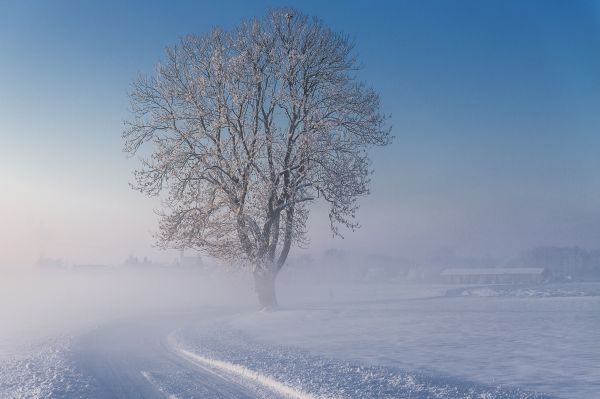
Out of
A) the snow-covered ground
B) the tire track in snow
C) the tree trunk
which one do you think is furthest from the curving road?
the tree trunk

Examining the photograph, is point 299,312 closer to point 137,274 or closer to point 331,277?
point 137,274

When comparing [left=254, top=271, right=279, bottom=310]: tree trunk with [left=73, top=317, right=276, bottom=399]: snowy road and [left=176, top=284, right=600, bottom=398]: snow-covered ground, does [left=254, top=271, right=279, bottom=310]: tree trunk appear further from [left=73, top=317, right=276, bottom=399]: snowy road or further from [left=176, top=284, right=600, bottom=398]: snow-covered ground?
[left=73, top=317, right=276, bottom=399]: snowy road

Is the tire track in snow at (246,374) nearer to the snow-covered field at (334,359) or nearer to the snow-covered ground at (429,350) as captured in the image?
the snow-covered field at (334,359)

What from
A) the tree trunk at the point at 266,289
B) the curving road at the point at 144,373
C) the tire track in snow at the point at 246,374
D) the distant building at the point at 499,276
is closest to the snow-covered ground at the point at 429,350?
the tire track in snow at the point at 246,374

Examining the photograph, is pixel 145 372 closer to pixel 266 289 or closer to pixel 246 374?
pixel 246 374

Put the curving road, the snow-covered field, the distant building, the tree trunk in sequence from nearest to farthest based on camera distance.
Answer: the snow-covered field < the curving road < the tree trunk < the distant building

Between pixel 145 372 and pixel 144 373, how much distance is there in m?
0.14

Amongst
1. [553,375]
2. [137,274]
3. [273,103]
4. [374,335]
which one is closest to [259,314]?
[374,335]

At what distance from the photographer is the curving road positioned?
406 inches

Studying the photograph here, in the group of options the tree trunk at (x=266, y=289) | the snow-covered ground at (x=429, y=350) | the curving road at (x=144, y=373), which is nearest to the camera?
the snow-covered ground at (x=429, y=350)

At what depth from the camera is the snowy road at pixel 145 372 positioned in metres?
10.3

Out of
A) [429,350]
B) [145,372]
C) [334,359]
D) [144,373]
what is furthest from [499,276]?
[144,373]

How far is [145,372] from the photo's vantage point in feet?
A: 41.1

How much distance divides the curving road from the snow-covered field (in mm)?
33
